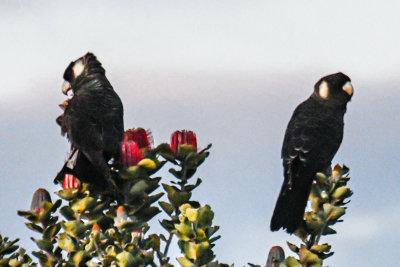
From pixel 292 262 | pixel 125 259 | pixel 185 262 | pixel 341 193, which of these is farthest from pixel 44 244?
pixel 341 193

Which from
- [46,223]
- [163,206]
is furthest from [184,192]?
[46,223]

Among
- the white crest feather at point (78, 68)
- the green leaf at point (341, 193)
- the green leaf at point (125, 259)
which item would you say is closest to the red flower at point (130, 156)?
the green leaf at point (125, 259)

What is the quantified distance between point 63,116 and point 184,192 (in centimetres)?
172

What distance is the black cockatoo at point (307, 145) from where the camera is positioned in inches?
269

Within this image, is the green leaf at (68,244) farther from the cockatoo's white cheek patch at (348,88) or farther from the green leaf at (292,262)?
the cockatoo's white cheek patch at (348,88)

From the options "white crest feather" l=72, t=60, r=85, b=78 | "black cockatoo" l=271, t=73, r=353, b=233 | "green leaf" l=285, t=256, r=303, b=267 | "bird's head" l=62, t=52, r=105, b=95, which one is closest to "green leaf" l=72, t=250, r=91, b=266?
"green leaf" l=285, t=256, r=303, b=267

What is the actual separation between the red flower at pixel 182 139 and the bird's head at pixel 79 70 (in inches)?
81.1

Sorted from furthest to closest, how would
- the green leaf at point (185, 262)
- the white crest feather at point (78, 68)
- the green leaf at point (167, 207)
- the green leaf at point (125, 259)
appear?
the white crest feather at point (78, 68) → the green leaf at point (167, 207) → the green leaf at point (185, 262) → the green leaf at point (125, 259)

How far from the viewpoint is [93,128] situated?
6172 mm

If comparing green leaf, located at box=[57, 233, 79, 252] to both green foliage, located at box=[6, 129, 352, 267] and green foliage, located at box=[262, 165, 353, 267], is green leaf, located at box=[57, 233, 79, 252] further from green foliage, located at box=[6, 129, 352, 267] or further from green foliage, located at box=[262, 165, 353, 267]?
green foliage, located at box=[262, 165, 353, 267]

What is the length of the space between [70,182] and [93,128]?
23.5 inches

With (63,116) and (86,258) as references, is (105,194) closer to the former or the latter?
(86,258)

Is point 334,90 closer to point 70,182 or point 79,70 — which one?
point 79,70

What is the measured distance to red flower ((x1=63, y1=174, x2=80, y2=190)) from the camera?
18.9ft
